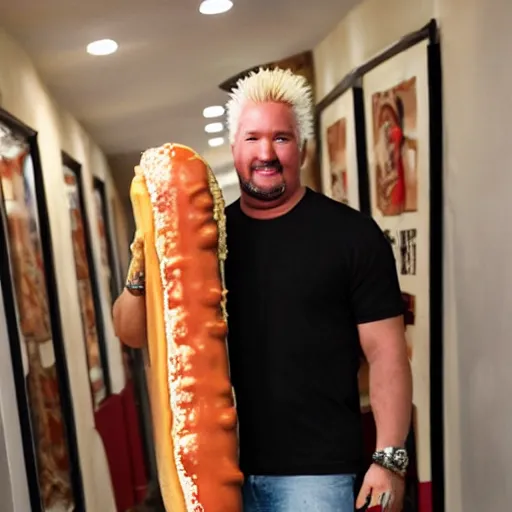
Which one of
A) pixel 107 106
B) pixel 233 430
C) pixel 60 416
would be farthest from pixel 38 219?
pixel 233 430

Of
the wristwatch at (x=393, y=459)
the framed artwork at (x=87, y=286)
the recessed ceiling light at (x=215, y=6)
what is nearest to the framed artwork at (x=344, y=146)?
the recessed ceiling light at (x=215, y=6)

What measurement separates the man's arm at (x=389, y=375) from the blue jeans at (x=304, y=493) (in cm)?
10

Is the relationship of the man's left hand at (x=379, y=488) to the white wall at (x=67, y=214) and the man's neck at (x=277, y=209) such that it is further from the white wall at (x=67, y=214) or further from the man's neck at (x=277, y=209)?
the white wall at (x=67, y=214)

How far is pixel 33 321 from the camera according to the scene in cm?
154

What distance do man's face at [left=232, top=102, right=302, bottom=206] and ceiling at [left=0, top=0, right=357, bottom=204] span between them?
26 centimetres

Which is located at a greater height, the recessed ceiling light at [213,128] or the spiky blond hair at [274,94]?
the spiky blond hair at [274,94]

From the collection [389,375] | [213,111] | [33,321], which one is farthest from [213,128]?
[389,375]

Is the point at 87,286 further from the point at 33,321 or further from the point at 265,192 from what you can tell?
the point at 265,192

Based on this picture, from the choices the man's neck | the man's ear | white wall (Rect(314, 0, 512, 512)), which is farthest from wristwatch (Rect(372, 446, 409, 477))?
the man's ear

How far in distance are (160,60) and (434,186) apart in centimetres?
66

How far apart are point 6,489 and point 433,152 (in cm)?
112

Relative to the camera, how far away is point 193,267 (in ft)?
3.95

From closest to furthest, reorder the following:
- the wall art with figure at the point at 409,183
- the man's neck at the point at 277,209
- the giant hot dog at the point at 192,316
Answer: the giant hot dog at the point at 192,316
the man's neck at the point at 277,209
the wall art with figure at the point at 409,183

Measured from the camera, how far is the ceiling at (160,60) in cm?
158
